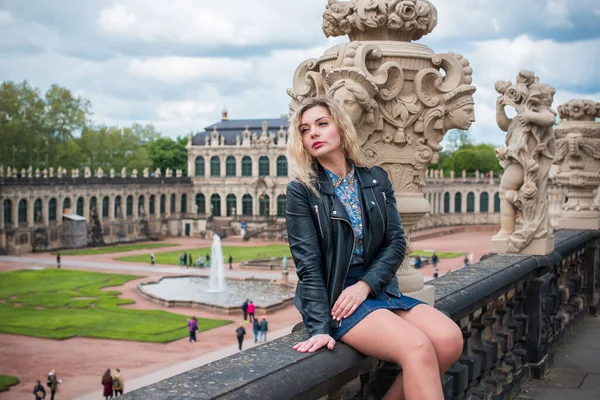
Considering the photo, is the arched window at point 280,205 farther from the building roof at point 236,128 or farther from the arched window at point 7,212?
the arched window at point 7,212

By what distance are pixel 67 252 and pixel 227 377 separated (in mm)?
58138

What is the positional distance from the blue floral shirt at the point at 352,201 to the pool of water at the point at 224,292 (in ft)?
97.7

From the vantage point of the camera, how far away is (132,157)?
85.3 meters

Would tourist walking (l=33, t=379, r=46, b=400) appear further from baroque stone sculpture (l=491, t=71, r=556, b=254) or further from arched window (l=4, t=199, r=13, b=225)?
arched window (l=4, t=199, r=13, b=225)

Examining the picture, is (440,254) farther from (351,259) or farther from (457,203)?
(351,259)

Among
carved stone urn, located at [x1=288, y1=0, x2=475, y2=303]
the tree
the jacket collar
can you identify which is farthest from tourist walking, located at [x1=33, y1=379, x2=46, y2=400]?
the tree

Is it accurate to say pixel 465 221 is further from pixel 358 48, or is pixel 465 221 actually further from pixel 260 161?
pixel 358 48

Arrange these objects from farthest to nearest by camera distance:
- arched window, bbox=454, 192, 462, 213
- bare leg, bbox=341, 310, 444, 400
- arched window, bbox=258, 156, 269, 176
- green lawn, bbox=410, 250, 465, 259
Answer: arched window, bbox=454, 192, 462, 213 < arched window, bbox=258, 156, 269, 176 < green lawn, bbox=410, 250, 465, 259 < bare leg, bbox=341, 310, 444, 400

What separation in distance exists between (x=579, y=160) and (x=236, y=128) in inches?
2902

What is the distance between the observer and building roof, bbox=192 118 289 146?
83.2 m

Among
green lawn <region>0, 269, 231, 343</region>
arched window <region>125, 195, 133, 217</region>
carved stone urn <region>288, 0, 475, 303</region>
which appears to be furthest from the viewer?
arched window <region>125, 195, 133, 217</region>

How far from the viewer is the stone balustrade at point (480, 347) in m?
3.31

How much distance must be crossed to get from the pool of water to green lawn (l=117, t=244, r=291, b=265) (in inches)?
391

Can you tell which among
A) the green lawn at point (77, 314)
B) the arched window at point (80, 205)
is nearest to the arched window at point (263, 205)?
the arched window at point (80, 205)
